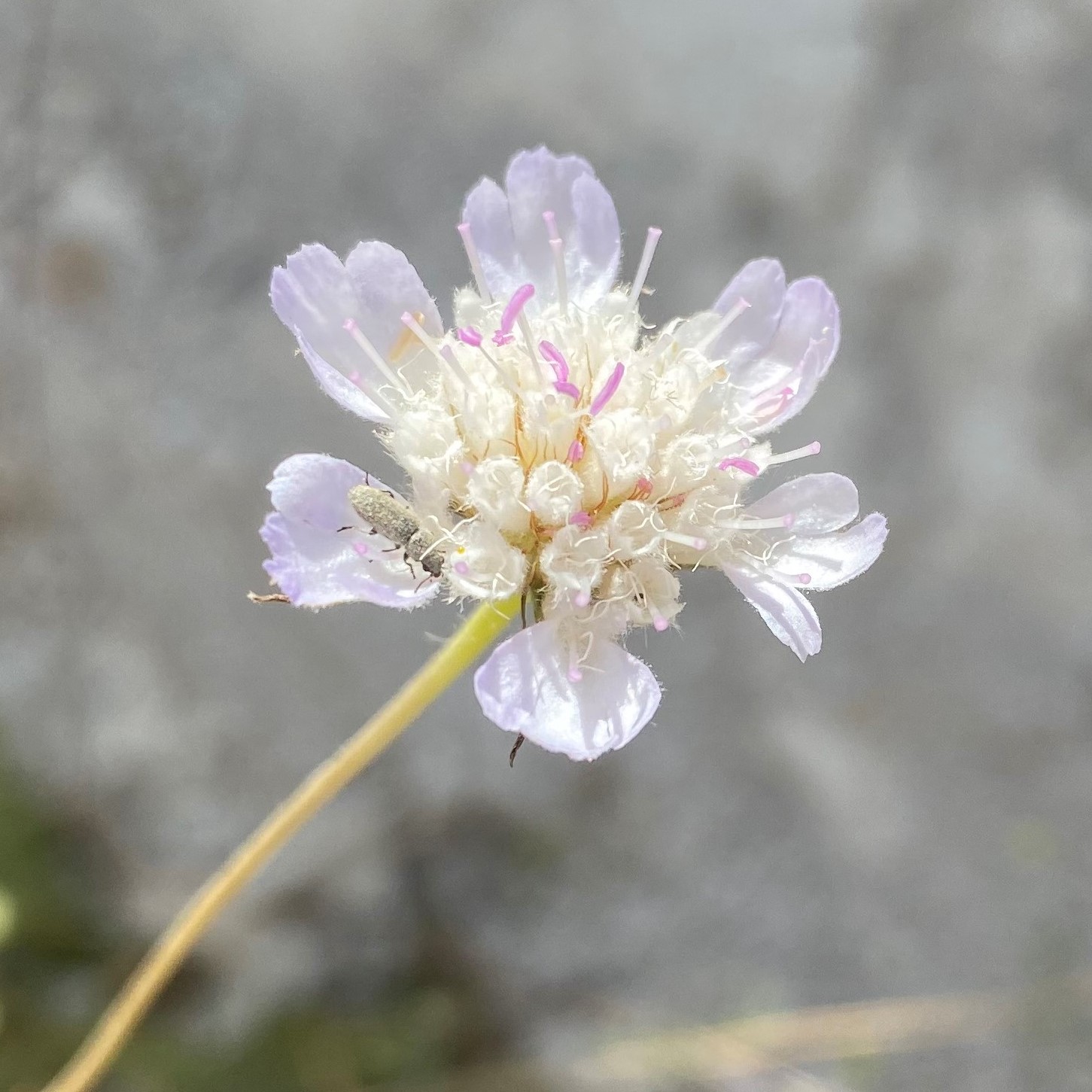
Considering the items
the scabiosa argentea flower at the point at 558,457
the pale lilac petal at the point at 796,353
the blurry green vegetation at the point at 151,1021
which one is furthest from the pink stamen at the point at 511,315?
the blurry green vegetation at the point at 151,1021

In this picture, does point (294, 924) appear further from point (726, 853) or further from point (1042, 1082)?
point (1042, 1082)

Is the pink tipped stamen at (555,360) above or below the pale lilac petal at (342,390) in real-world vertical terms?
below

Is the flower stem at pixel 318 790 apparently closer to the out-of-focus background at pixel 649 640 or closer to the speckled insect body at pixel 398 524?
the speckled insect body at pixel 398 524

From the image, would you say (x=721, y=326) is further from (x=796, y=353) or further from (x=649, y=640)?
(x=649, y=640)

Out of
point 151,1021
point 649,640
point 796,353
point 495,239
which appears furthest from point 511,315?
point 151,1021

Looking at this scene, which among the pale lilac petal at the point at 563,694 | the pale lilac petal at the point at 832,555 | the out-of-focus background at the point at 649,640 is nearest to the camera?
the pale lilac petal at the point at 563,694

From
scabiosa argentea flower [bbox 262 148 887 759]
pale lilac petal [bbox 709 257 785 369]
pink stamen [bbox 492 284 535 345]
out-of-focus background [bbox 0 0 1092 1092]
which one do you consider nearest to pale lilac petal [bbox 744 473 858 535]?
scabiosa argentea flower [bbox 262 148 887 759]

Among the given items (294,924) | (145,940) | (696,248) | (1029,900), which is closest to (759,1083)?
(1029,900)
